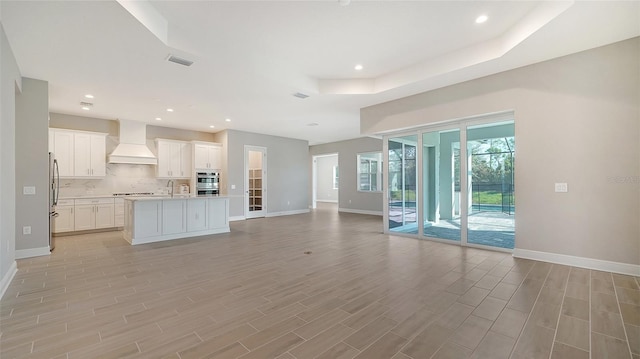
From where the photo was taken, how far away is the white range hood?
7160mm

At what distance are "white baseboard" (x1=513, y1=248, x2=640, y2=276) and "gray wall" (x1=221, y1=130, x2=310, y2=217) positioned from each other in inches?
287

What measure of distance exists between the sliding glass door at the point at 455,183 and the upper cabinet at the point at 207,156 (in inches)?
226

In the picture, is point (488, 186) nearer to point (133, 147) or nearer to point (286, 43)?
point (286, 43)

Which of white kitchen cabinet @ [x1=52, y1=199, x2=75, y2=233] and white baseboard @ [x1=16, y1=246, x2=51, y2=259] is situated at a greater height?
white kitchen cabinet @ [x1=52, y1=199, x2=75, y2=233]

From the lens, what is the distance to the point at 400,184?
6.31 meters

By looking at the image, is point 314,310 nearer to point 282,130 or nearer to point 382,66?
point 382,66

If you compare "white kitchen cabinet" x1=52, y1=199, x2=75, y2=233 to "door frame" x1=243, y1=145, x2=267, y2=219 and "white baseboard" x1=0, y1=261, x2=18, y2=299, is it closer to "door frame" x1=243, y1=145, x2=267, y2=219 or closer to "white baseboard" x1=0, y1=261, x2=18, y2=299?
"white baseboard" x1=0, y1=261, x2=18, y2=299

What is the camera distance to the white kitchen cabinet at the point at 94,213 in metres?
6.38

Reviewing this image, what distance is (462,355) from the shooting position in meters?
1.83

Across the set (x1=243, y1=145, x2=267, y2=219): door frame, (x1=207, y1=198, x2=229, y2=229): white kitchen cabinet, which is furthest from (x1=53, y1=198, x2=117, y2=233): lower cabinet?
(x1=243, y1=145, x2=267, y2=219): door frame

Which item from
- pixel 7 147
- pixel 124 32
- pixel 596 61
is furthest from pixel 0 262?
pixel 596 61

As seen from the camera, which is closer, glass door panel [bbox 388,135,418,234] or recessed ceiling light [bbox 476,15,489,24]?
recessed ceiling light [bbox 476,15,489,24]

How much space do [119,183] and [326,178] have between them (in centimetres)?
1023

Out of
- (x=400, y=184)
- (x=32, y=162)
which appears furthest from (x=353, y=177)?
(x=32, y=162)
